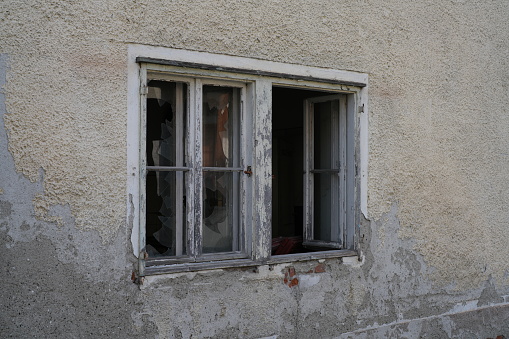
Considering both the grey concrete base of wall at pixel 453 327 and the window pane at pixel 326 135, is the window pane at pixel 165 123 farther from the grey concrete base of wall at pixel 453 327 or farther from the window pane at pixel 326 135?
the grey concrete base of wall at pixel 453 327

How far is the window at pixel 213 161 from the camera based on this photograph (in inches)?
153

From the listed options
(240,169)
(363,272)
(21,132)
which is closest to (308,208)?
(363,272)

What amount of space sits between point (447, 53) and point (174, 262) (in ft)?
10.5

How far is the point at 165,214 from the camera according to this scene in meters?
4.09

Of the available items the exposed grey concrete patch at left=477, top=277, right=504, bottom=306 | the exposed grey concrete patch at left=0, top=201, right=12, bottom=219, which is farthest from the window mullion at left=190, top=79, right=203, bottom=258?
the exposed grey concrete patch at left=477, top=277, right=504, bottom=306

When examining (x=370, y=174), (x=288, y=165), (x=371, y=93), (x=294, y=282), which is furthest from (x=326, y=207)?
(x=288, y=165)

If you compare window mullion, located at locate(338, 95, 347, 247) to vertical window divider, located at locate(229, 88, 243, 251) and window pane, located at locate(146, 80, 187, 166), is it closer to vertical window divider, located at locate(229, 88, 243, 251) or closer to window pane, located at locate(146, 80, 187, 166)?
vertical window divider, located at locate(229, 88, 243, 251)

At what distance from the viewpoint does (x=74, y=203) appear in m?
3.51

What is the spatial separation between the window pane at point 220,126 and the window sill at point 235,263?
28.7 inches

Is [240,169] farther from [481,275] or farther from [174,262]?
[481,275]

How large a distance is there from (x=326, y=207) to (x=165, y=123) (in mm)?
1781

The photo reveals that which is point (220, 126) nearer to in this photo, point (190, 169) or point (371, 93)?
point (190, 169)

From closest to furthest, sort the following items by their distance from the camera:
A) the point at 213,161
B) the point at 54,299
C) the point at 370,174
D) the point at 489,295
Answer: the point at 54,299
the point at 213,161
the point at 370,174
the point at 489,295

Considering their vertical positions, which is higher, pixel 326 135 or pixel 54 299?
pixel 326 135
